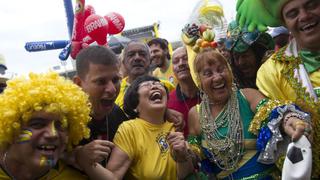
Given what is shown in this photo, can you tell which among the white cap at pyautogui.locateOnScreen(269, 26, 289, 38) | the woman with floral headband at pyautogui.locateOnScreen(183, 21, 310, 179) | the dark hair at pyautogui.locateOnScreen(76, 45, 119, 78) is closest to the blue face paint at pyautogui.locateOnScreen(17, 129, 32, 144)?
the dark hair at pyautogui.locateOnScreen(76, 45, 119, 78)

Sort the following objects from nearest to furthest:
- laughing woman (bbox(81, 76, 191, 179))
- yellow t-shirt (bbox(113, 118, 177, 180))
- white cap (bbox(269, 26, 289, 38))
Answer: laughing woman (bbox(81, 76, 191, 179)) → yellow t-shirt (bbox(113, 118, 177, 180)) → white cap (bbox(269, 26, 289, 38))

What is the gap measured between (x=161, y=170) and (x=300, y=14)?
1.37 m

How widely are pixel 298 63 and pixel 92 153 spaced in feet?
4.95

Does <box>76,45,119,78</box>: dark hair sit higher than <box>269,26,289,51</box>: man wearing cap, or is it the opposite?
<box>76,45,119,78</box>: dark hair

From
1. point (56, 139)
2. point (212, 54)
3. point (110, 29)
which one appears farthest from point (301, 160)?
point (110, 29)

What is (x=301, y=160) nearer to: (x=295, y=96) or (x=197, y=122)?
(x=295, y=96)

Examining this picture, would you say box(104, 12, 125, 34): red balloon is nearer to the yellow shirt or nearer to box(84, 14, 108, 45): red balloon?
box(84, 14, 108, 45): red balloon

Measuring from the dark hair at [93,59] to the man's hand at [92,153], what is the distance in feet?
2.22

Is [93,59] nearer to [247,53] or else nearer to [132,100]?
[132,100]

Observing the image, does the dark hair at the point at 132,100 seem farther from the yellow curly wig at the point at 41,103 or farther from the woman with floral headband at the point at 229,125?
the yellow curly wig at the point at 41,103

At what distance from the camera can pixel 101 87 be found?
262 centimetres

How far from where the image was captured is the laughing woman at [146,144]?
8.00 feet

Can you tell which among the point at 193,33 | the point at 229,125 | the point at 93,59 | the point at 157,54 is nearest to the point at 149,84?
the point at 93,59

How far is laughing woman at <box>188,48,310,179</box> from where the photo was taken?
2.46 m
